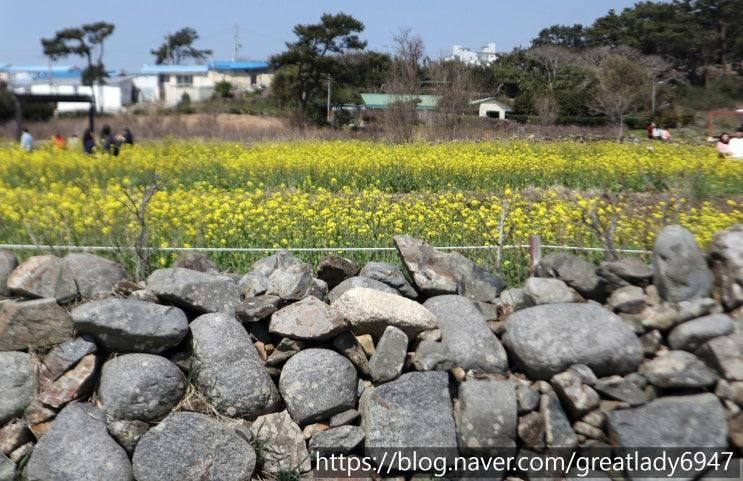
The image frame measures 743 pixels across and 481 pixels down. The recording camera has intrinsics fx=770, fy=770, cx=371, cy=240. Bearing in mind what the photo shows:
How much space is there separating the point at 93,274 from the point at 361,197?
4.40 meters

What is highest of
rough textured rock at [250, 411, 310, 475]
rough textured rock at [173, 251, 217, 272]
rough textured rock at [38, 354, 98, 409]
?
rough textured rock at [173, 251, 217, 272]

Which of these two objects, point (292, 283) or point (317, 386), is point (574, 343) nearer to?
point (317, 386)

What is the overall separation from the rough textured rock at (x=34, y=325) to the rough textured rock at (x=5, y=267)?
1.31 feet

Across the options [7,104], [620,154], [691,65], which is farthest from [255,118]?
[620,154]

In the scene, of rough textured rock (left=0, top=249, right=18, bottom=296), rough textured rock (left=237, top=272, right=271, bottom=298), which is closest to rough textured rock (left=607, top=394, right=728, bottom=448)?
rough textured rock (left=237, top=272, right=271, bottom=298)

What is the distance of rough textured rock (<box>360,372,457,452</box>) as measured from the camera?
14.3 feet

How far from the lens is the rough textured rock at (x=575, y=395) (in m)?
4.29

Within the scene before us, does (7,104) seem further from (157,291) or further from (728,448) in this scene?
(728,448)

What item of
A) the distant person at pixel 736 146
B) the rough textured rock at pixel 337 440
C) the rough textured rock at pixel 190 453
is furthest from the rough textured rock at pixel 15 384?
the distant person at pixel 736 146

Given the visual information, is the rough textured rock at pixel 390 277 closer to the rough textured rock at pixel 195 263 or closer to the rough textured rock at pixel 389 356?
the rough textured rock at pixel 389 356

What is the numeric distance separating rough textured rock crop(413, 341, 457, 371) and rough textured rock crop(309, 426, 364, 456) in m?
0.52

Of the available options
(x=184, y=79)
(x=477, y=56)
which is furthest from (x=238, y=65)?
(x=477, y=56)

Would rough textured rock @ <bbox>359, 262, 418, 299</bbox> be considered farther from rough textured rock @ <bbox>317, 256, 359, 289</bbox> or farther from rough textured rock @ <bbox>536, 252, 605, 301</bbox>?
rough textured rock @ <bbox>536, 252, 605, 301</bbox>

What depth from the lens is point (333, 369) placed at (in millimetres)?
4488
